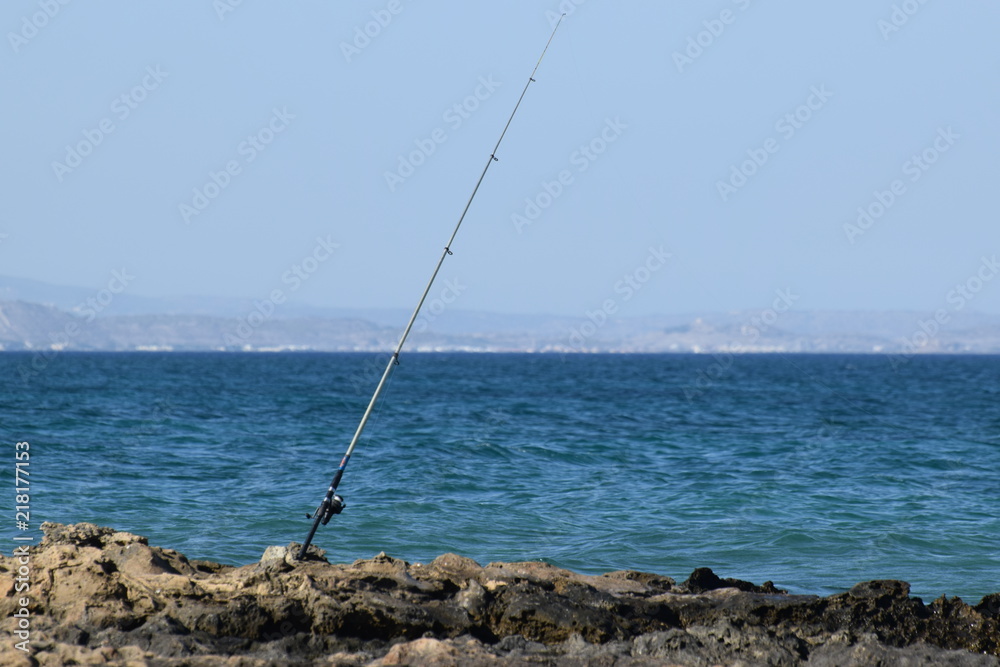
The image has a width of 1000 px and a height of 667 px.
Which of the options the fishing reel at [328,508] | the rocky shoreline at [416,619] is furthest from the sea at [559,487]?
the fishing reel at [328,508]

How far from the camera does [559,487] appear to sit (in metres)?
15.0

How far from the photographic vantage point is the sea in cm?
1035

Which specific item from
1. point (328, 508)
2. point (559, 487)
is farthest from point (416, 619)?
point (559, 487)

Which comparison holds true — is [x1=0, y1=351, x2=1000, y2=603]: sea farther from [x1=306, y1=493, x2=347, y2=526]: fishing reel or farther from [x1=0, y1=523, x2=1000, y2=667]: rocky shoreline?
[x1=306, y1=493, x2=347, y2=526]: fishing reel

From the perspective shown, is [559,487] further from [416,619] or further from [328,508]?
[416,619]

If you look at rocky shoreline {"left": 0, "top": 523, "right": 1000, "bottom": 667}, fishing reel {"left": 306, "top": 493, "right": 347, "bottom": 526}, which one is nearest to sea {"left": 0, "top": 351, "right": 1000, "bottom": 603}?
rocky shoreline {"left": 0, "top": 523, "right": 1000, "bottom": 667}

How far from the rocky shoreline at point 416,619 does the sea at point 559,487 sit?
7.19ft

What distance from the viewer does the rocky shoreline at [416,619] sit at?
596 centimetres

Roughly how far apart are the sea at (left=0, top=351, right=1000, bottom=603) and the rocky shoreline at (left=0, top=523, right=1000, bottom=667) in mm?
2192

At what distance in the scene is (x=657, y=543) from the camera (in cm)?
1088

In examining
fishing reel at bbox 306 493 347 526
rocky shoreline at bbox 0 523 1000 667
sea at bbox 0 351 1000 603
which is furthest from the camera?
sea at bbox 0 351 1000 603

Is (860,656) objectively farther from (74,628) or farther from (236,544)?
(236,544)

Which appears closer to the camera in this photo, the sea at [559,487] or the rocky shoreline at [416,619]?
the rocky shoreline at [416,619]

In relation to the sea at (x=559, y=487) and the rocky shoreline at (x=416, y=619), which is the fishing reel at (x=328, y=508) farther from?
the sea at (x=559, y=487)
